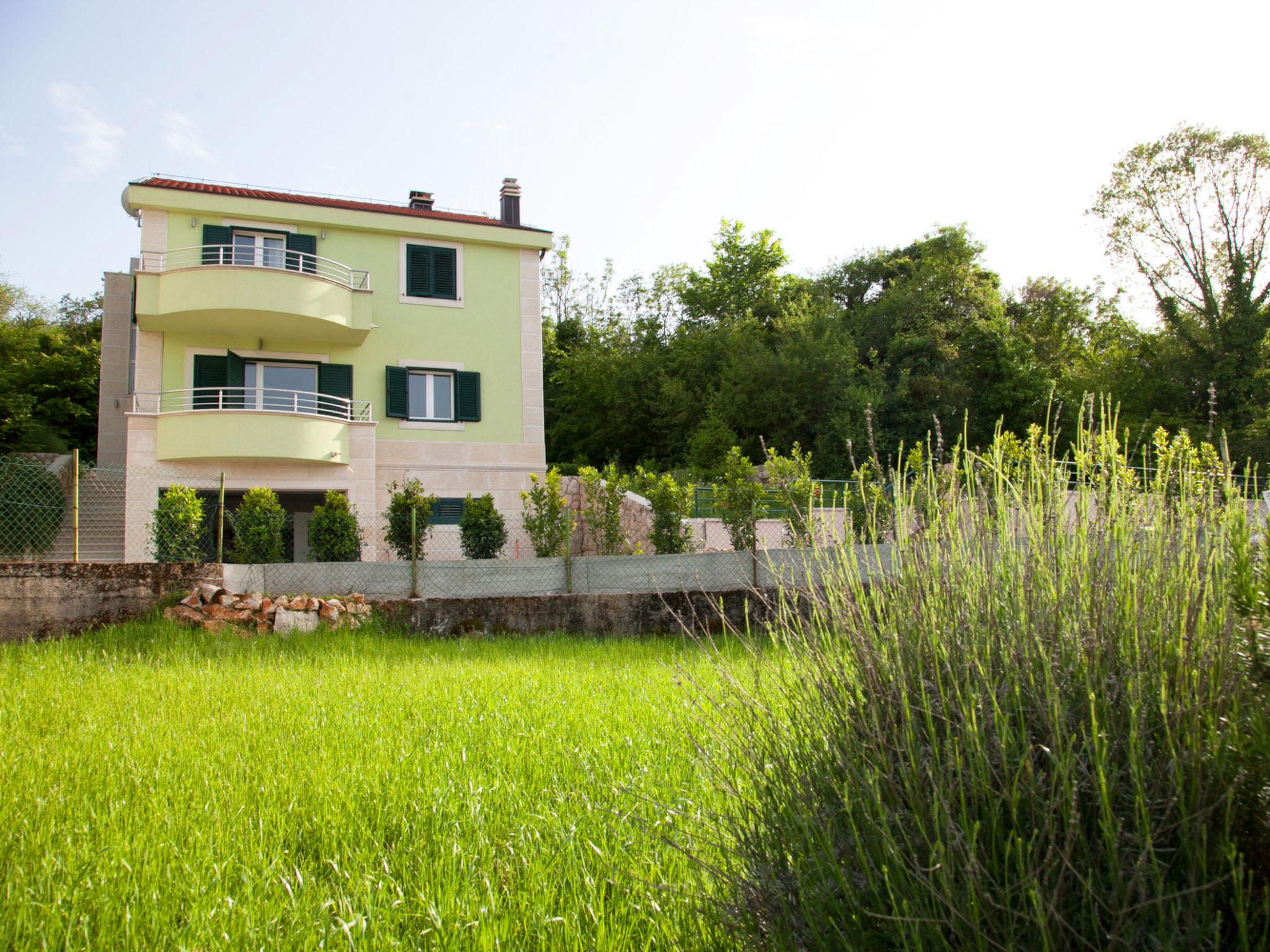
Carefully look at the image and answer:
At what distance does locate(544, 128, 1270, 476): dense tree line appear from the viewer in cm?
2778

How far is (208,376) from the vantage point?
17219mm

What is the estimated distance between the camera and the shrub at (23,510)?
10422mm

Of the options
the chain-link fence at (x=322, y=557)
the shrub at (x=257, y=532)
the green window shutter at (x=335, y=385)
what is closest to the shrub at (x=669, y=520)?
the chain-link fence at (x=322, y=557)

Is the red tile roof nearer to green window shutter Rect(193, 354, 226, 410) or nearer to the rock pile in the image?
green window shutter Rect(193, 354, 226, 410)

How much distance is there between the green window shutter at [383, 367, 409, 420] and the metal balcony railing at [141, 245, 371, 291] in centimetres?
190

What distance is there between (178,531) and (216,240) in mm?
8639

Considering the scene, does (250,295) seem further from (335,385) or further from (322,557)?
(322,557)

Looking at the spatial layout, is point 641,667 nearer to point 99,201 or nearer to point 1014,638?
point 1014,638

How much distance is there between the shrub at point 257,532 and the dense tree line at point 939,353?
16.5 metres

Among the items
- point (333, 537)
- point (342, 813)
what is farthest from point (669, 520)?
point (342, 813)

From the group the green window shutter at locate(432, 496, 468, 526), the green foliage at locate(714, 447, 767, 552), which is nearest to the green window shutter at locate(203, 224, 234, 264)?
the green window shutter at locate(432, 496, 468, 526)

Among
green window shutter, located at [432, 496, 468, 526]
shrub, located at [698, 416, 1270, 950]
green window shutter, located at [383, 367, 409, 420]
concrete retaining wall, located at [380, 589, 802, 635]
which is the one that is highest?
green window shutter, located at [383, 367, 409, 420]

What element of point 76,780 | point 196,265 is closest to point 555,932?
point 76,780

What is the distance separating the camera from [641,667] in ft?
25.0
